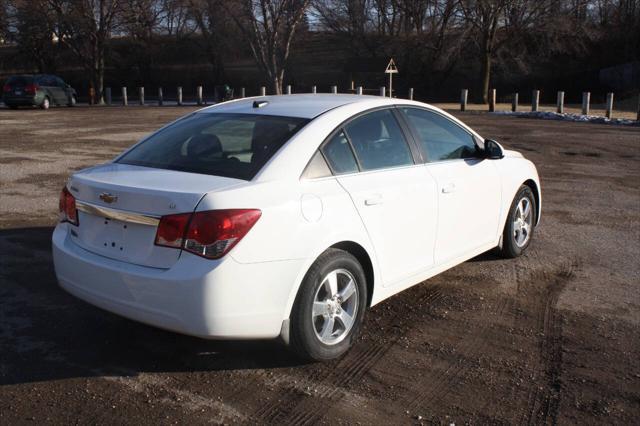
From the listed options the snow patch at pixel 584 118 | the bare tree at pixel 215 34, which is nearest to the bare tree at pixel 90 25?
the bare tree at pixel 215 34

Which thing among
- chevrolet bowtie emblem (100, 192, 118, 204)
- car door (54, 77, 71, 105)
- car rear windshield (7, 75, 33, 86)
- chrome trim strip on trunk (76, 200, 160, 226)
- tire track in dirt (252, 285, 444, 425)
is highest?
car rear windshield (7, 75, 33, 86)

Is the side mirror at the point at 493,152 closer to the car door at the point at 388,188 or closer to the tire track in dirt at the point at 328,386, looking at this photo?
the car door at the point at 388,188

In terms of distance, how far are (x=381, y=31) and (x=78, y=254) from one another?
2166 inches

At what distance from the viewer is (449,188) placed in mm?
5285

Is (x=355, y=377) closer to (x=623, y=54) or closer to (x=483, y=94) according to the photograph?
(x=483, y=94)

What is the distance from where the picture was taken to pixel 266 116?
15.9ft

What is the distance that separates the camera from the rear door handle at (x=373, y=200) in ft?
14.7

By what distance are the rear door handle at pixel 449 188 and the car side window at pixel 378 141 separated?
1.15 ft

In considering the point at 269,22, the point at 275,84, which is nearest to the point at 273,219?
the point at 275,84

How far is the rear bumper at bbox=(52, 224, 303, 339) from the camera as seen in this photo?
3.73 metres

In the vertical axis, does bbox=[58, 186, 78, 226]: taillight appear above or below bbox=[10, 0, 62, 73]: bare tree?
below

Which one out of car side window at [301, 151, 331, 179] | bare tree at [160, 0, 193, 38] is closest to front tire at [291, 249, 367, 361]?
car side window at [301, 151, 331, 179]

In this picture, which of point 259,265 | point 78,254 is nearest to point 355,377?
point 259,265

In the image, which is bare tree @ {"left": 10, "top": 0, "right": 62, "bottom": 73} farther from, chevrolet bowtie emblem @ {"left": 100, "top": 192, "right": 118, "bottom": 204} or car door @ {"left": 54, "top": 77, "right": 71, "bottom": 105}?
chevrolet bowtie emblem @ {"left": 100, "top": 192, "right": 118, "bottom": 204}
